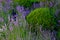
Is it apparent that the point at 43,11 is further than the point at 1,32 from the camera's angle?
Yes

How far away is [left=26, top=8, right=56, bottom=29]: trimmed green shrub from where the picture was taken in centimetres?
479

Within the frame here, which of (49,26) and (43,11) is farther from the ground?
(43,11)

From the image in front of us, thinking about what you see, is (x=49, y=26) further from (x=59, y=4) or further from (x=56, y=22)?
(x=59, y=4)

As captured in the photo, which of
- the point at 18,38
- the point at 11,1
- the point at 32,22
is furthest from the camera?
the point at 11,1

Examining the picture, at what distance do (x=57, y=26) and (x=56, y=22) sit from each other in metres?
0.10

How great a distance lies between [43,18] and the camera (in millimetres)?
4816

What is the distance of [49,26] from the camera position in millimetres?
4820

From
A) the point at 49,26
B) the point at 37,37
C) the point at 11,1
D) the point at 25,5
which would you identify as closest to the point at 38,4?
the point at 25,5

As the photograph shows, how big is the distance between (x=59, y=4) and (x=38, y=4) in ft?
2.67

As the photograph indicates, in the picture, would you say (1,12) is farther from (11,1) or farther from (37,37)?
(37,37)

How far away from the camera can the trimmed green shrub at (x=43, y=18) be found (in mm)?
4789

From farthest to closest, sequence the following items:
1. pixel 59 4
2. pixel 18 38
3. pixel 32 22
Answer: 1. pixel 59 4
2. pixel 32 22
3. pixel 18 38

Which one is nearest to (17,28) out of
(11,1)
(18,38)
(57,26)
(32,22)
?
(18,38)

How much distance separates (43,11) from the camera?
16.0ft
